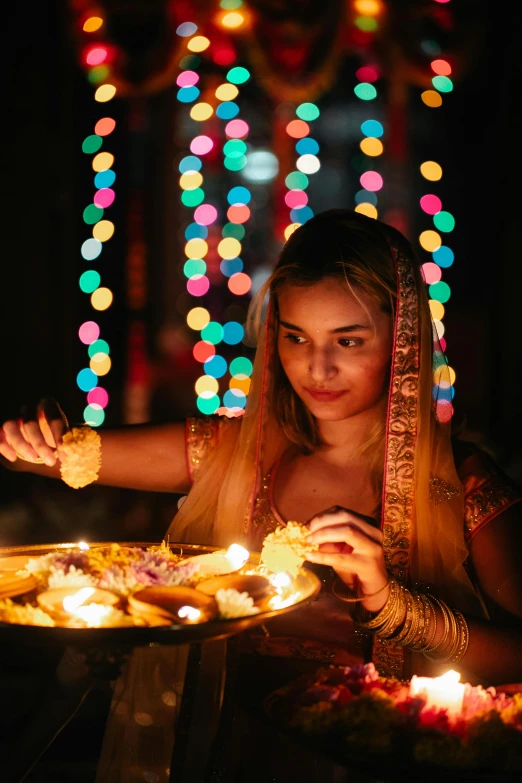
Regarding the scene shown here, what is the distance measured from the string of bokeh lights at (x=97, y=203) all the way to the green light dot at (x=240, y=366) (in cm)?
110

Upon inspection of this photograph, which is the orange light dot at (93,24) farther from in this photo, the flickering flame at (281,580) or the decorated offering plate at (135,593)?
the flickering flame at (281,580)

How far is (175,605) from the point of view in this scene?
137 cm

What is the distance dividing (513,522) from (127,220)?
4057mm

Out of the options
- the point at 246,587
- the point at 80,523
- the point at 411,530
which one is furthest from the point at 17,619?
the point at 80,523

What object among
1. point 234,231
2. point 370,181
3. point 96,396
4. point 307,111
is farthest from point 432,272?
point 96,396

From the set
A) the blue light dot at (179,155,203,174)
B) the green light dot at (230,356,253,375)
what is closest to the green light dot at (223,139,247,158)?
the blue light dot at (179,155,203,174)

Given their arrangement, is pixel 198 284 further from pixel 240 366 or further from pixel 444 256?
pixel 444 256

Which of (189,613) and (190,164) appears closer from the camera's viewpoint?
(189,613)

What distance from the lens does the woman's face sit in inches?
85.4

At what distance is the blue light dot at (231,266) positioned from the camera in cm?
563

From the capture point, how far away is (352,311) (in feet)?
7.14

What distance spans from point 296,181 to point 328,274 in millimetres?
3044

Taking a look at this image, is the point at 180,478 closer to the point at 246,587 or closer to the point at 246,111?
the point at 246,587

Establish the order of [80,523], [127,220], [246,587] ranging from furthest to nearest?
1. [127,220]
2. [80,523]
3. [246,587]
